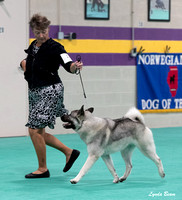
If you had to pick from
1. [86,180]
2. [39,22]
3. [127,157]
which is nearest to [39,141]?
[86,180]

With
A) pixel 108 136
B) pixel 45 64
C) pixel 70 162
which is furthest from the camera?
pixel 70 162

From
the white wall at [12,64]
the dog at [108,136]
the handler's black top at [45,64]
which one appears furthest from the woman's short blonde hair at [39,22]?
the white wall at [12,64]

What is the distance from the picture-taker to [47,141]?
554cm

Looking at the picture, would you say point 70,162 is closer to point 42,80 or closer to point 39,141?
point 39,141

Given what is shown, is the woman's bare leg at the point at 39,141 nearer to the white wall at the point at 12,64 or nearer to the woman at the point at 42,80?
the woman at the point at 42,80

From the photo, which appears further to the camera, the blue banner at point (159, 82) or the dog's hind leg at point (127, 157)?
the blue banner at point (159, 82)

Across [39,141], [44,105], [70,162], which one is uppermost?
[44,105]

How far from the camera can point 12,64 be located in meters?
8.64

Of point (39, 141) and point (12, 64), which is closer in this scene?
point (39, 141)

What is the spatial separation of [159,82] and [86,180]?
16.7ft

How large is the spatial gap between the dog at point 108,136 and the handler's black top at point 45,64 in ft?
1.54

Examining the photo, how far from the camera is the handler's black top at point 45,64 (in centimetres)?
525

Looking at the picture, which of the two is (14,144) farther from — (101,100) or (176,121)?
(176,121)

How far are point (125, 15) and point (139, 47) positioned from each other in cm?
65
